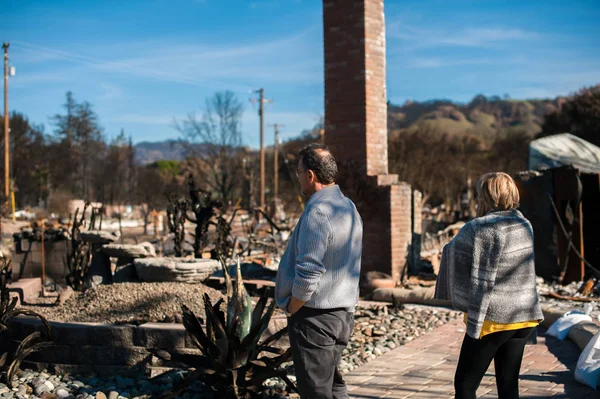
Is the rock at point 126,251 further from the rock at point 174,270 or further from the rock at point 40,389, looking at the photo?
the rock at point 40,389

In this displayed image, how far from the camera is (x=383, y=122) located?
9.88 m

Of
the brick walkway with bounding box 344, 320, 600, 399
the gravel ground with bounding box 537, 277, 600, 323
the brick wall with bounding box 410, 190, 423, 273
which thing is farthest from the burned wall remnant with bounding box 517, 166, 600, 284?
the brick walkway with bounding box 344, 320, 600, 399

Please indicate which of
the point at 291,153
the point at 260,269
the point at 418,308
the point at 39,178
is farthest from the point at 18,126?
the point at 418,308

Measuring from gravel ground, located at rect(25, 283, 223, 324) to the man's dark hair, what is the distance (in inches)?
110

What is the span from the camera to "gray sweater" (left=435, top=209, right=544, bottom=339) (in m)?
2.96

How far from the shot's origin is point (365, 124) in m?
9.59

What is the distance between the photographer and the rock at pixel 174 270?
6.69 m

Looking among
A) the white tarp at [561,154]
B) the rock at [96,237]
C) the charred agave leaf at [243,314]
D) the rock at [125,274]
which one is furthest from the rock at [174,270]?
the white tarp at [561,154]

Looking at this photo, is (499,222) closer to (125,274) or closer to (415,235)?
(125,274)

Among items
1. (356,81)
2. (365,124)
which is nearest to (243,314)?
(365,124)

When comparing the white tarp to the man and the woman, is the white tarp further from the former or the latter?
the man

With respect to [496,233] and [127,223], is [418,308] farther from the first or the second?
[127,223]

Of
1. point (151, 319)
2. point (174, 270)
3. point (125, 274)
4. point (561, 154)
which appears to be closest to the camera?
point (151, 319)

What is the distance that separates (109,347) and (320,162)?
9.02 feet
